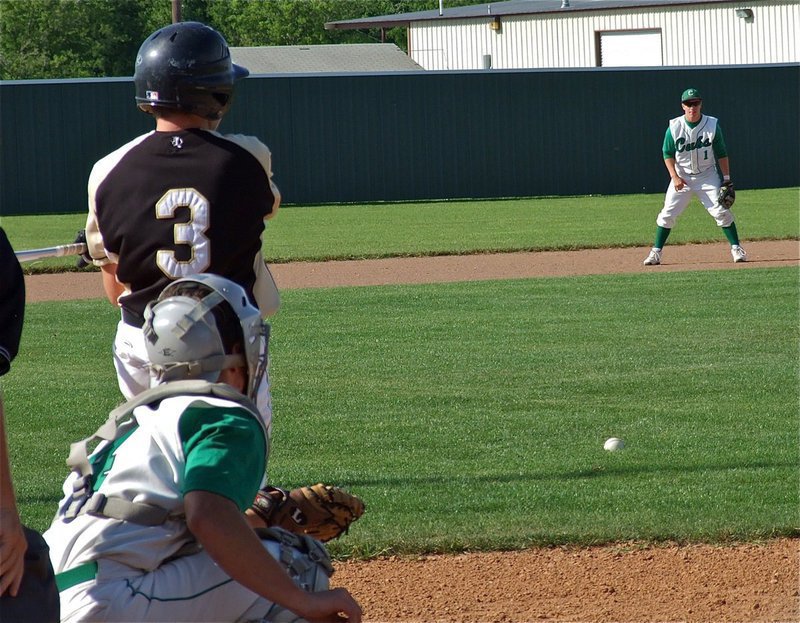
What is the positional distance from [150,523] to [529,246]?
15.6 meters

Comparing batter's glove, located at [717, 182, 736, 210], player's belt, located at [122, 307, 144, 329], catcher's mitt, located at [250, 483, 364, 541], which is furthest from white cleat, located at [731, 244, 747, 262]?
catcher's mitt, located at [250, 483, 364, 541]

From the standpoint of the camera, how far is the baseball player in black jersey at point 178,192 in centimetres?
390

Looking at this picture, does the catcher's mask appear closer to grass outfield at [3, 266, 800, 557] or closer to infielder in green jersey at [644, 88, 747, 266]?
grass outfield at [3, 266, 800, 557]

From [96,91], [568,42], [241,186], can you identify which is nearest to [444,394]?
[241,186]

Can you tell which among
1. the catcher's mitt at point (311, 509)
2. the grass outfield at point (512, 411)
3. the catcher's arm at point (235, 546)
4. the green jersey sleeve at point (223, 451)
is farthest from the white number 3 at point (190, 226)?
the grass outfield at point (512, 411)

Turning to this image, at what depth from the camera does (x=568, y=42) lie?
40.2 metres

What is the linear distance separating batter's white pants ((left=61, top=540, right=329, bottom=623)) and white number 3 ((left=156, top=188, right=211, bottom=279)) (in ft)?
4.28

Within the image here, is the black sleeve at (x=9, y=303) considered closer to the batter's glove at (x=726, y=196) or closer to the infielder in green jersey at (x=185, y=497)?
the infielder in green jersey at (x=185, y=497)

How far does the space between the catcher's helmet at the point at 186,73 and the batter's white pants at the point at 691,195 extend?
12.0m

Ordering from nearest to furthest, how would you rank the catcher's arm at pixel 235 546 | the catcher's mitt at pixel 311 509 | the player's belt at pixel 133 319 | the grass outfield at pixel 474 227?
the catcher's arm at pixel 235 546 → the catcher's mitt at pixel 311 509 → the player's belt at pixel 133 319 → the grass outfield at pixel 474 227

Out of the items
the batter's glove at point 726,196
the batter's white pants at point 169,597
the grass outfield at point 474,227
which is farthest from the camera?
the grass outfield at point 474,227

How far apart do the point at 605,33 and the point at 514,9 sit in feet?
11.5

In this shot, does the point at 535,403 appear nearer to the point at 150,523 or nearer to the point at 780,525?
the point at 780,525

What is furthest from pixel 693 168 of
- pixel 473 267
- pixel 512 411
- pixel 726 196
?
A: pixel 512 411
